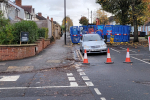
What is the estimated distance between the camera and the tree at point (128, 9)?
26.6 m

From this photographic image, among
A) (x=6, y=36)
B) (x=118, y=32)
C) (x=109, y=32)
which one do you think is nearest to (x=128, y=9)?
(x=118, y=32)

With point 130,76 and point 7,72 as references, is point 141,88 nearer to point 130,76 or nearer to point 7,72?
point 130,76

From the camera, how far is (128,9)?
30.0 meters

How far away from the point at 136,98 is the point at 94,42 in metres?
10.2

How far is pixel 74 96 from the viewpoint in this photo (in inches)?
208

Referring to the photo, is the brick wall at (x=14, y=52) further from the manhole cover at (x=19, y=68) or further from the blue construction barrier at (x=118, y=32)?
the blue construction barrier at (x=118, y=32)

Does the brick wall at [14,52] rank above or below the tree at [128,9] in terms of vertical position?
below

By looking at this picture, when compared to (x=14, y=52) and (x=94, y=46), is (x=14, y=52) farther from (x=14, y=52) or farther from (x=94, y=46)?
(x=94, y=46)

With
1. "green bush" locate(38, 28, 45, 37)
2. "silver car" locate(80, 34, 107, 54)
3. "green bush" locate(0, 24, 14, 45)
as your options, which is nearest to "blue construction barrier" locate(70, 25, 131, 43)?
"green bush" locate(38, 28, 45, 37)

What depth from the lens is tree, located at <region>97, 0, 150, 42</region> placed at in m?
26.6

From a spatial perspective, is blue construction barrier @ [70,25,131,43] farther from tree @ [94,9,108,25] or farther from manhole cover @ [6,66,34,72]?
tree @ [94,9,108,25]

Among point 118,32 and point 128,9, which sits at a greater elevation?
point 128,9

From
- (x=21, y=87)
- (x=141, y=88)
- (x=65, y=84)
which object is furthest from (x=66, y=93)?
(x=141, y=88)

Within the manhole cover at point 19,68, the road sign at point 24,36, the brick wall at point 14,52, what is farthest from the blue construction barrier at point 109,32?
the manhole cover at point 19,68
